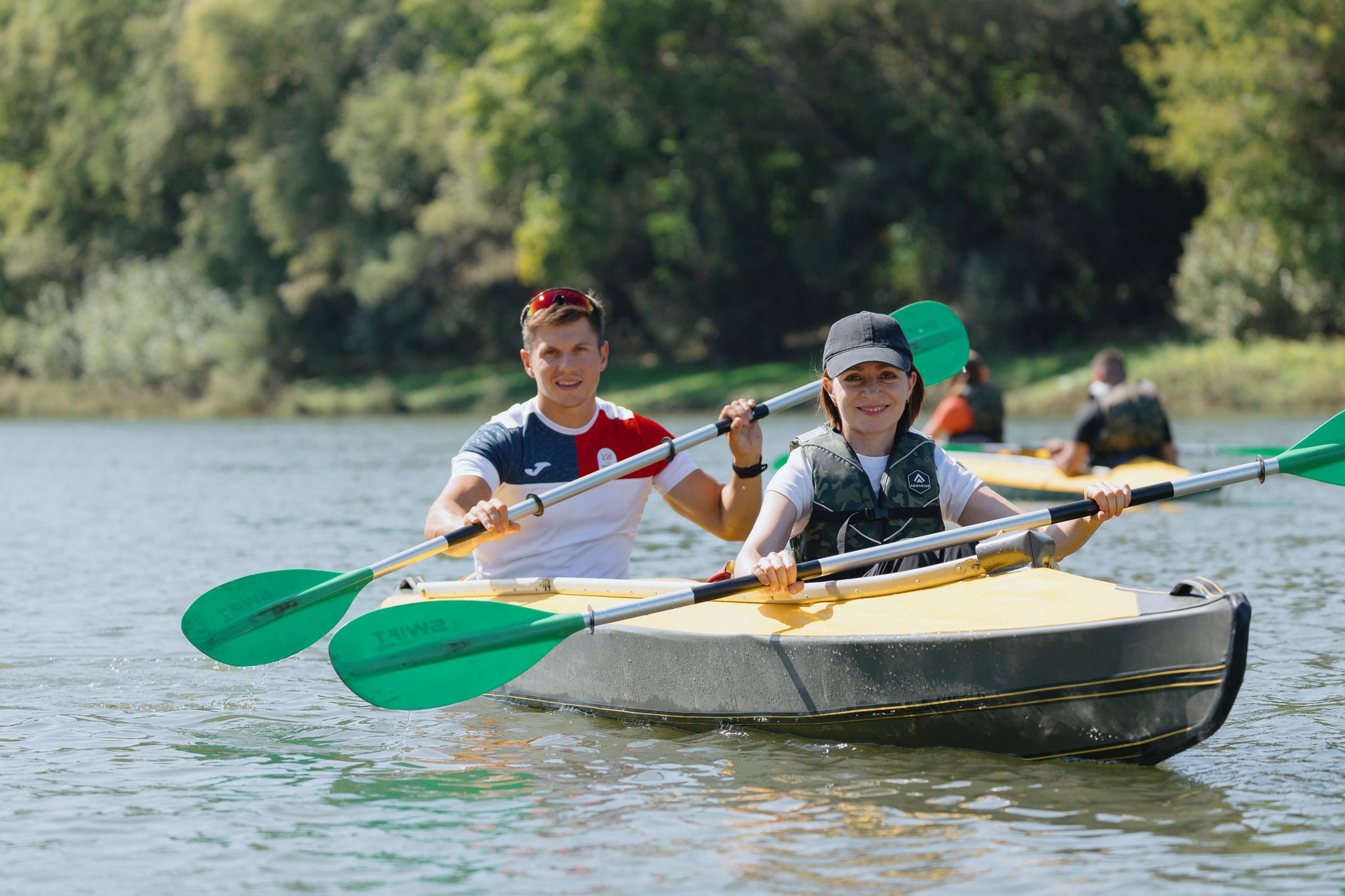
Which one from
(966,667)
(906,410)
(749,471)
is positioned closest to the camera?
(966,667)

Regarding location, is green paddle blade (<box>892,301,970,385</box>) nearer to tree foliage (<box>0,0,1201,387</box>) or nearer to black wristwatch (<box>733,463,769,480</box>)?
black wristwatch (<box>733,463,769,480</box>)

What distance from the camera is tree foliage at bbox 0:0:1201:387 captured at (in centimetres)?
3097

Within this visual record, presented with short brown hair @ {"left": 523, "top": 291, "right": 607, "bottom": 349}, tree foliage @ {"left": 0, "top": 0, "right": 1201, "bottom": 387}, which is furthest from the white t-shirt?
tree foliage @ {"left": 0, "top": 0, "right": 1201, "bottom": 387}

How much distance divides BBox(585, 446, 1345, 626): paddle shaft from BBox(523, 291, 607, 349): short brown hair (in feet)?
3.70

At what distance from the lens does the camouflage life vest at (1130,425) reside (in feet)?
37.6

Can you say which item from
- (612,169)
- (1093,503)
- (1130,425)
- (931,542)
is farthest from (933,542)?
(612,169)

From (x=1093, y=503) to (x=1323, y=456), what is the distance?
1073mm

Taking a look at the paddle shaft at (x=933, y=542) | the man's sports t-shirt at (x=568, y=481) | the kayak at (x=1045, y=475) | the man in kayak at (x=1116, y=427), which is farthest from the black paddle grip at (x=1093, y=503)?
the man in kayak at (x=1116, y=427)

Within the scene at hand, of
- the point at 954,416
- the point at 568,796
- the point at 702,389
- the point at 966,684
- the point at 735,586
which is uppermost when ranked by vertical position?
the point at 702,389

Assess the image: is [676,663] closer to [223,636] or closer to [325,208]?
[223,636]

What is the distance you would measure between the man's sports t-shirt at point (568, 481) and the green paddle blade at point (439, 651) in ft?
2.51

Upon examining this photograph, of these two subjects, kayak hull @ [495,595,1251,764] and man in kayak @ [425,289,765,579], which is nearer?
kayak hull @ [495,595,1251,764]

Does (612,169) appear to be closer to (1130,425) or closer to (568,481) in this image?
(1130,425)

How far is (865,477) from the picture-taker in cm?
491
